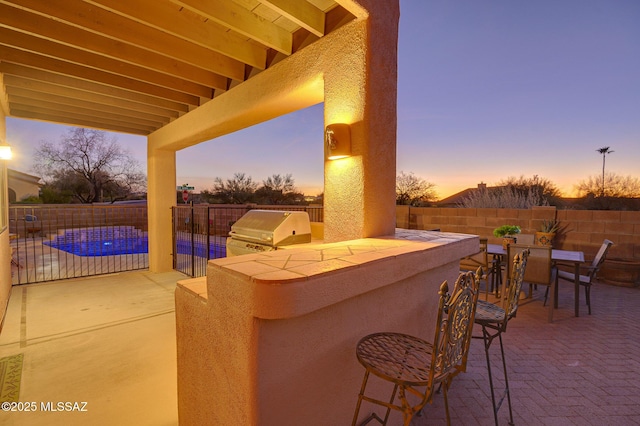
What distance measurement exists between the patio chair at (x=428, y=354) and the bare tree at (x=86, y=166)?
24492 mm

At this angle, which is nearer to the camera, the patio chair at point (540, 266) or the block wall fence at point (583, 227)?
the patio chair at point (540, 266)

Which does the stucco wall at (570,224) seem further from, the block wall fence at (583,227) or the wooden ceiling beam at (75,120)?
the wooden ceiling beam at (75,120)

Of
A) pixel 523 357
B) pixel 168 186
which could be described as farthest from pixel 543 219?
pixel 168 186

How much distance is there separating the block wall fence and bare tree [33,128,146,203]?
22584 mm

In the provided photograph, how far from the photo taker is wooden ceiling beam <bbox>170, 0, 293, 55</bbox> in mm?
2203

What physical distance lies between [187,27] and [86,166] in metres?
23.2

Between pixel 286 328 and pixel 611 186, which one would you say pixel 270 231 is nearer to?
pixel 286 328

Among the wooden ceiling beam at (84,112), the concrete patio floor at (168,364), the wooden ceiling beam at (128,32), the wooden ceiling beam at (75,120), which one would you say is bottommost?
the concrete patio floor at (168,364)

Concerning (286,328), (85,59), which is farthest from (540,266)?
(85,59)

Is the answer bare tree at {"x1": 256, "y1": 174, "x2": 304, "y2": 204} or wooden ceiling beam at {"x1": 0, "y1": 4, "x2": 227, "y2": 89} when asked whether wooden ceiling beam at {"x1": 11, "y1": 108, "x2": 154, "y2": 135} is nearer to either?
wooden ceiling beam at {"x1": 0, "y1": 4, "x2": 227, "y2": 89}

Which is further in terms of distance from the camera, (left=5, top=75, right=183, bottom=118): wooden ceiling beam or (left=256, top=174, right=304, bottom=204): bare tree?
(left=256, top=174, right=304, bottom=204): bare tree

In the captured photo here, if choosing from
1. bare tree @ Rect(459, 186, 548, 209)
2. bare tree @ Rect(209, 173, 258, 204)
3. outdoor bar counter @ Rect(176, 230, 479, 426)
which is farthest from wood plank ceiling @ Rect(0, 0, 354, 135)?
bare tree @ Rect(209, 173, 258, 204)

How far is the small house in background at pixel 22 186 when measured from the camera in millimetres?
16469

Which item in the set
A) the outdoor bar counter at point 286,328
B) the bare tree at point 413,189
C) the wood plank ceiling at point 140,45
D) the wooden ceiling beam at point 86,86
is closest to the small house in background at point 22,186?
the wood plank ceiling at point 140,45
